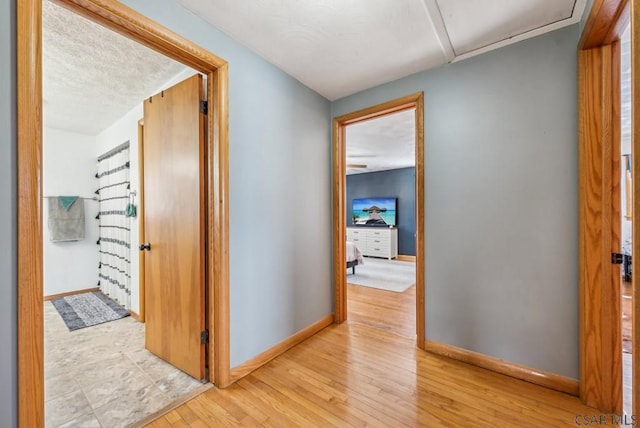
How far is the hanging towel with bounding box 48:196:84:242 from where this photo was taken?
3840mm

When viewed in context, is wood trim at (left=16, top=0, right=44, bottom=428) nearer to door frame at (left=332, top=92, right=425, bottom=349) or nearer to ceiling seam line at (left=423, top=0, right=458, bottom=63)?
ceiling seam line at (left=423, top=0, right=458, bottom=63)

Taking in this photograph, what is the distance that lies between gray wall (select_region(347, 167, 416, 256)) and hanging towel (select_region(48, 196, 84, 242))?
6.25 meters

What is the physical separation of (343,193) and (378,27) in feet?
5.13

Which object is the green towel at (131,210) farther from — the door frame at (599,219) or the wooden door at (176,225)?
the door frame at (599,219)

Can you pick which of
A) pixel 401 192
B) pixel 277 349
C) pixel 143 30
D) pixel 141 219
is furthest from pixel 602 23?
pixel 401 192

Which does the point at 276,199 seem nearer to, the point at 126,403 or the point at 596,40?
the point at 126,403

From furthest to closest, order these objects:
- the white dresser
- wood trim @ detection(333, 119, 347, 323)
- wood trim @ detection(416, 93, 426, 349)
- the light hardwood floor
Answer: the white dresser, wood trim @ detection(333, 119, 347, 323), wood trim @ detection(416, 93, 426, 349), the light hardwood floor

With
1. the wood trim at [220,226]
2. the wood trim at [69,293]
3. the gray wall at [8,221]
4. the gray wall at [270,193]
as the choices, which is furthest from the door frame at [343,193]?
the wood trim at [69,293]

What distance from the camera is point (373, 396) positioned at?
5.52ft

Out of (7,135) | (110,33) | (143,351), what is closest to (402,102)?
(110,33)

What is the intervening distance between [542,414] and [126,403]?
97.8 inches

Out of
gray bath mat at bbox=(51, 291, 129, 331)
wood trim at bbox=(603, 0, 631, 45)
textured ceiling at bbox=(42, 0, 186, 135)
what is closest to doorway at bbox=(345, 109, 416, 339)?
wood trim at bbox=(603, 0, 631, 45)

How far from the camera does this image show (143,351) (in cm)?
228

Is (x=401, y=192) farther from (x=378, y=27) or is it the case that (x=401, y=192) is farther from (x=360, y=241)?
(x=378, y=27)
